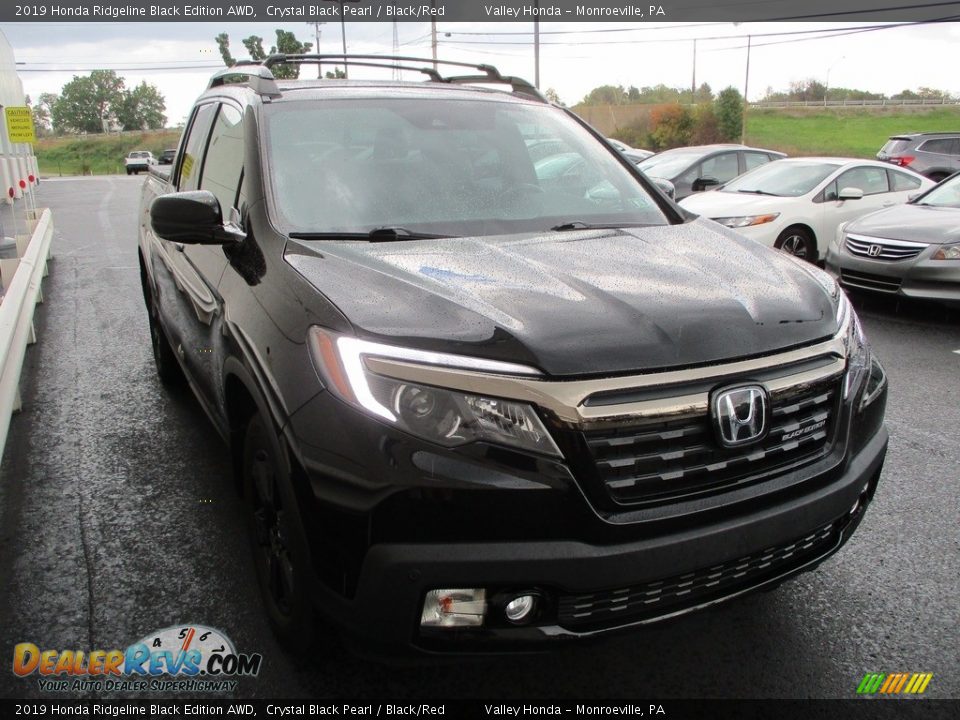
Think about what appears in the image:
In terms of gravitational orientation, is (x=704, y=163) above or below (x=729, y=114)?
above

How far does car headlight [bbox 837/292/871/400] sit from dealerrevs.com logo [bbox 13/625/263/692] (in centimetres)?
199

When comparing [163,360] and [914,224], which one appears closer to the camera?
[163,360]

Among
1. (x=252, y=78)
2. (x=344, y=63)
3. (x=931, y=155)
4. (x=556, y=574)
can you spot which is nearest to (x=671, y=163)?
(x=344, y=63)

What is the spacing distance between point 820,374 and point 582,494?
0.82m

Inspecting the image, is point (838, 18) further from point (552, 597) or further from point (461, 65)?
point (552, 597)

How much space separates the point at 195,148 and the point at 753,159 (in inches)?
433

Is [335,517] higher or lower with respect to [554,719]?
higher

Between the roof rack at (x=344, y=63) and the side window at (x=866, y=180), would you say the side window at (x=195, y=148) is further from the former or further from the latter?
the side window at (x=866, y=180)

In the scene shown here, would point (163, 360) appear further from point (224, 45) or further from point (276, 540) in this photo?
point (224, 45)

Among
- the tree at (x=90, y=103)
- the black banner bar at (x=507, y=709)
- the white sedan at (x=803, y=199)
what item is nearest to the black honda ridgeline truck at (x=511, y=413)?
the black banner bar at (x=507, y=709)

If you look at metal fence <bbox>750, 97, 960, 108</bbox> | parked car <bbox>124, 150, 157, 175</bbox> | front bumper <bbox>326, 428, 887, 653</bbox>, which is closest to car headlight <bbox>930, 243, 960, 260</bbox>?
front bumper <bbox>326, 428, 887, 653</bbox>

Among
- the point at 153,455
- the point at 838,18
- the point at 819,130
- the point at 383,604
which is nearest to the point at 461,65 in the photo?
the point at 153,455

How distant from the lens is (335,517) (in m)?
1.98

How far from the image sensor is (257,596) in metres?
2.97
